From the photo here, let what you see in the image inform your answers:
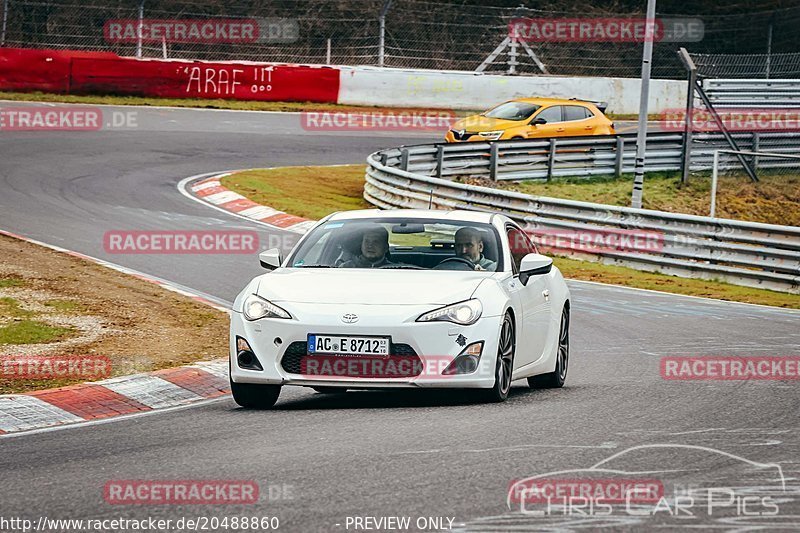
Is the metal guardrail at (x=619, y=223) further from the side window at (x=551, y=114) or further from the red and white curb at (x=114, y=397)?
the red and white curb at (x=114, y=397)

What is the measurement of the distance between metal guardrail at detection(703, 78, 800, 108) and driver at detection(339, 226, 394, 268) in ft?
85.0

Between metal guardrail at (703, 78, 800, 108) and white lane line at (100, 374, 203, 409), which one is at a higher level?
metal guardrail at (703, 78, 800, 108)

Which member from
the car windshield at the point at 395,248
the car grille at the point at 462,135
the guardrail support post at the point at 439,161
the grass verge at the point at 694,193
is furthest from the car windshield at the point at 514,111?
the car windshield at the point at 395,248

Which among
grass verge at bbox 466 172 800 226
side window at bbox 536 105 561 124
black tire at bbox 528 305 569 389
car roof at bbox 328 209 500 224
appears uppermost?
car roof at bbox 328 209 500 224

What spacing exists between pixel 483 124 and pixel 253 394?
78.6ft

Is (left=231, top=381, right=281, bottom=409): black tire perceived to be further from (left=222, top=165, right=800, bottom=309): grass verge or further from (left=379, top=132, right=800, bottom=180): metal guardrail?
(left=379, top=132, right=800, bottom=180): metal guardrail

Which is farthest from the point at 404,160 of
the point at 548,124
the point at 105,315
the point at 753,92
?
the point at 105,315

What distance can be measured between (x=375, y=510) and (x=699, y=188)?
27.7 m

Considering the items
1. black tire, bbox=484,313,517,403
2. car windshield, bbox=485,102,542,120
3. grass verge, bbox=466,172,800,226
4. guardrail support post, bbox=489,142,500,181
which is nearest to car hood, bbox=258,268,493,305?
black tire, bbox=484,313,517,403

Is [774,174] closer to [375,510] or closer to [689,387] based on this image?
[689,387]

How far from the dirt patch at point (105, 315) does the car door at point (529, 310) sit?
106 inches

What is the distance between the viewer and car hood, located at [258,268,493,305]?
30.0 ft

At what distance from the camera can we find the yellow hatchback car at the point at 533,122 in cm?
3253

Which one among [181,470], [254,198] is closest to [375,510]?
[181,470]
